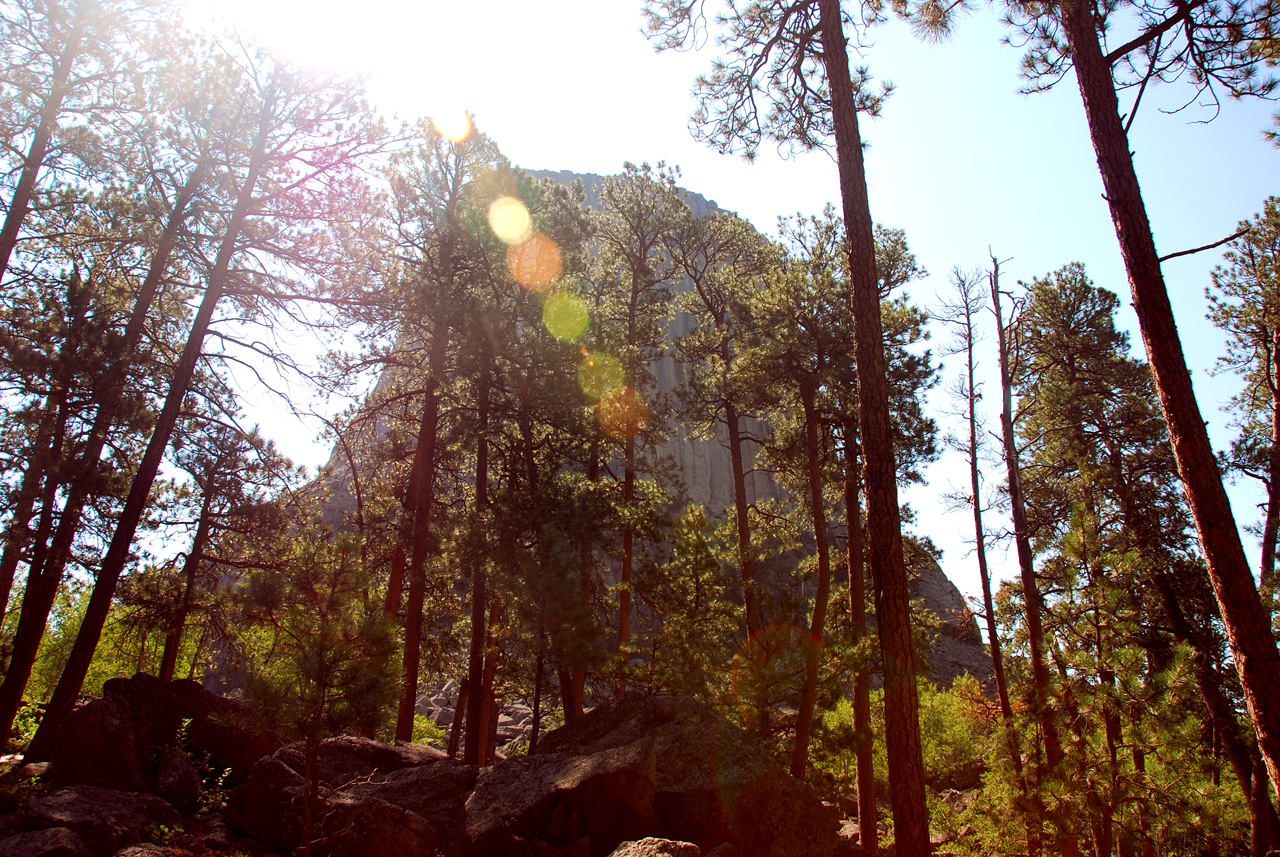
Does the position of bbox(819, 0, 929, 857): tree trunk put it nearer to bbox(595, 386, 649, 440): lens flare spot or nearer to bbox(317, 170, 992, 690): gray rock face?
bbox(595, 386, 649, 440): lens flare spot

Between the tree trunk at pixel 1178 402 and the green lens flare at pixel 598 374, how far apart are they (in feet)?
28.2

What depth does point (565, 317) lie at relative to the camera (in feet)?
46.4

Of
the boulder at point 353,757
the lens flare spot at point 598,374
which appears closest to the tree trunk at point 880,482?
the boulder at point 353,757

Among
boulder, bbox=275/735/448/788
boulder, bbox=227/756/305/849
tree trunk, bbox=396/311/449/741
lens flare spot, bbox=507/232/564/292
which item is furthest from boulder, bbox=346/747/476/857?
→ lens flare spot, bbox=507/232/564/292

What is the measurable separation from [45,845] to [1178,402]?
31.8ft

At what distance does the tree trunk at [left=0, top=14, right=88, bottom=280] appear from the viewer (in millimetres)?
9555

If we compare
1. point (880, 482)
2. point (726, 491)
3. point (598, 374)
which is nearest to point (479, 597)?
point (598, 374)

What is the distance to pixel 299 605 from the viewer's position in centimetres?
739

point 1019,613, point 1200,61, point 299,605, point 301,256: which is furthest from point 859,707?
point 301,256

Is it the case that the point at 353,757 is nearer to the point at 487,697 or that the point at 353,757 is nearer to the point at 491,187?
the point at 487,697

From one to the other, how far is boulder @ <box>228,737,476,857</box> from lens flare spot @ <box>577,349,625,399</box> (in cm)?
658

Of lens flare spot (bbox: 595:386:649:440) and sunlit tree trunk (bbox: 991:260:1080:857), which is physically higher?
lens flare spot (bbox: 595:386:649:440)

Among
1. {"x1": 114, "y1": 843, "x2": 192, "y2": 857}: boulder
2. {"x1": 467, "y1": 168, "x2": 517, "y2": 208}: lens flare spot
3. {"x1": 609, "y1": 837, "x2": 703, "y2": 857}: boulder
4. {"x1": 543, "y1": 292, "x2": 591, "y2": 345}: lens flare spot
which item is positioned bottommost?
{"x1": 114, "y1": 843, "x2": 192, "y2": 857}: boulder

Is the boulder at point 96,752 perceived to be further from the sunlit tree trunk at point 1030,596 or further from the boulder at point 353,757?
the sunlit tree trunk at point 1030,596
